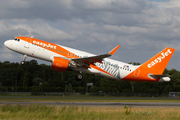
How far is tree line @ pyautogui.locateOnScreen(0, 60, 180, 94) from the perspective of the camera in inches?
3501

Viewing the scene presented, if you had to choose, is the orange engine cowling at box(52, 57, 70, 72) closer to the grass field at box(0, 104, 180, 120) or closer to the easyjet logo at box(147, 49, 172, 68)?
the grass field at box(0, 104, 180, 120)

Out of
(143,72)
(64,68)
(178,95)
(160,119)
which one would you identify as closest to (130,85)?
(178,95)

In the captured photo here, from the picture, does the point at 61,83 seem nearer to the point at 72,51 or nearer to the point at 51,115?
the point at 72,51

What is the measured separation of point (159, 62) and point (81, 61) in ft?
51.7

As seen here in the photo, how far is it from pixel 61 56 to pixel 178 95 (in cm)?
6000

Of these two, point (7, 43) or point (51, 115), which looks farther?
point (7, 43)

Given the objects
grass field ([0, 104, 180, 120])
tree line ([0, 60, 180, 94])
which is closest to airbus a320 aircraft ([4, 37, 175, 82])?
grass field ([0, 104, 180, 120])

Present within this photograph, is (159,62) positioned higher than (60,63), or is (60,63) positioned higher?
(159,62)

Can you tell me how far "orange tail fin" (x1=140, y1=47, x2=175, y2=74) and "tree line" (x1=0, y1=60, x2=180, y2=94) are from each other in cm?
4210

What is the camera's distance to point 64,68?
3809 centimetres

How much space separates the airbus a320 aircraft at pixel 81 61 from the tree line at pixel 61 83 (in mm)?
43898

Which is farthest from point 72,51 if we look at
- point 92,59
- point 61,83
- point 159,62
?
point 61,83

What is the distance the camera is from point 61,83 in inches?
4065

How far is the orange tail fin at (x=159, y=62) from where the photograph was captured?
44931 mm
